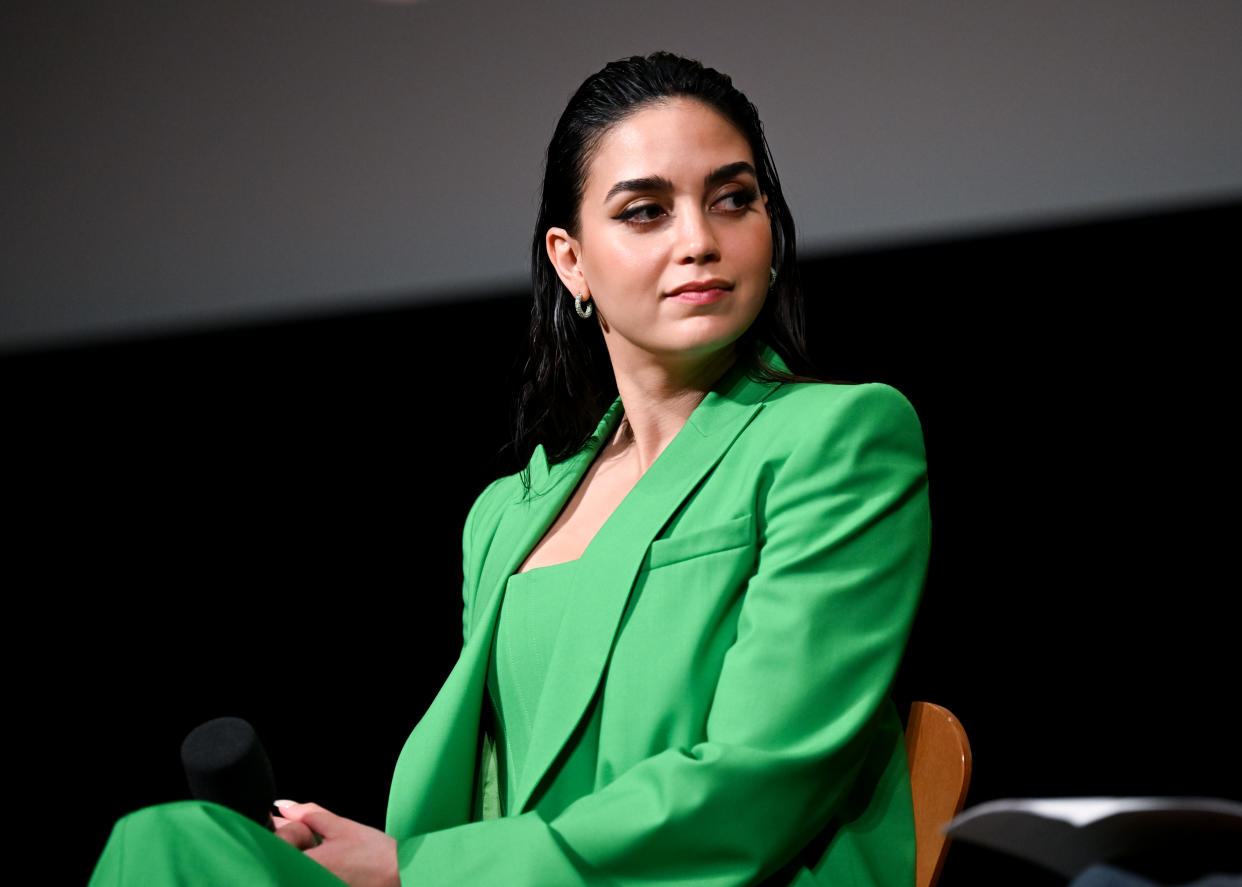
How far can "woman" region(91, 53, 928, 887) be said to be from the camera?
1128 millimetres

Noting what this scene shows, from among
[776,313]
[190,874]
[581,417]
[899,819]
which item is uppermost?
[776,313]

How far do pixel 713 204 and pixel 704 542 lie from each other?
0.35 meters

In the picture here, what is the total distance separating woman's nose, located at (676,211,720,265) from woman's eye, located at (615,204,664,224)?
1.2 inches

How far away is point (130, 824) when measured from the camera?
1029mm

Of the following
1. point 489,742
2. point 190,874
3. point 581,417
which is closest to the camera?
point 190,874

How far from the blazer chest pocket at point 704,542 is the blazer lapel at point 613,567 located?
0.05ft

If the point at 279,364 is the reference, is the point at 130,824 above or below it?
below

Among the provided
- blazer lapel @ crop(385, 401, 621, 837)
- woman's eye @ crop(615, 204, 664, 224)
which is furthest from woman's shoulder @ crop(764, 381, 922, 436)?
blazer lapel @ crop(385, 401, 621, 837)

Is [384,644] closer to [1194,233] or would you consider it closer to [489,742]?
[489,742]

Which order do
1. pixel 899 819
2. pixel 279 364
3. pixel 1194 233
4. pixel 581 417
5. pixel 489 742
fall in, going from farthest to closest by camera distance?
pixel 279 364, pixel 1194 233, pixel 581 417, pixel 489 742, pixel 899 819

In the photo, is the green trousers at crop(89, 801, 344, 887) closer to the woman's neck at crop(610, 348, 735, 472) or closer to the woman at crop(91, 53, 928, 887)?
the woman at crop(91, 53, 928, 887)

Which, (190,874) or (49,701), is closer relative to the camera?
(190,874)

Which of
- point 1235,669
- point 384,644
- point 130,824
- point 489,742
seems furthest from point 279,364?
point 1235,669

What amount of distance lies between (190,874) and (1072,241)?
1.43 m
